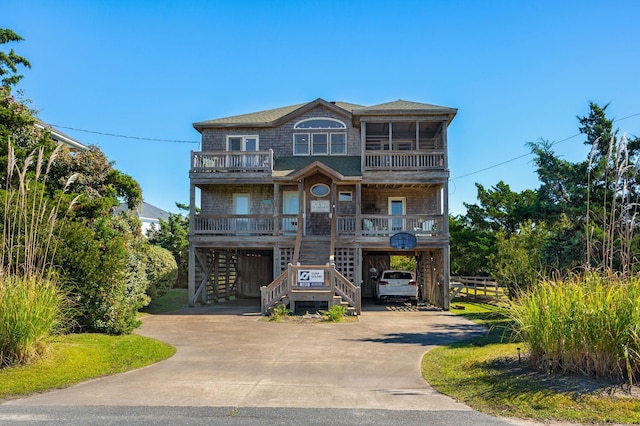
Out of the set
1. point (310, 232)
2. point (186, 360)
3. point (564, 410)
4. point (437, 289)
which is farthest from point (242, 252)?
point (564, 410)

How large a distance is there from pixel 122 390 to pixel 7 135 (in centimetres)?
1005

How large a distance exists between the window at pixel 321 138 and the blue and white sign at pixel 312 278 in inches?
310

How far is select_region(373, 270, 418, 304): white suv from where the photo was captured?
1923 cm

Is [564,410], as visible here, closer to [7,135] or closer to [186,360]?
[186,360]

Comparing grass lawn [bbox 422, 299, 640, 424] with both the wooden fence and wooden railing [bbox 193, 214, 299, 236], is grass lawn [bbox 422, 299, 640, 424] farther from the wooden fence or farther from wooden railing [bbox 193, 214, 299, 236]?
the wooden fence

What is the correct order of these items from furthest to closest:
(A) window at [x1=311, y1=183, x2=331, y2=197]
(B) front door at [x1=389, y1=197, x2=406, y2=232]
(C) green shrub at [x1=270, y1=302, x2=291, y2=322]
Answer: (B) front door at [x1=389, y1=197, x2=406, y2=232], (A) window at [x1=311, y1=183, x2=331, y2=197], (C) green shrub at [x1=270, y1=302, x2=291, y2=322]

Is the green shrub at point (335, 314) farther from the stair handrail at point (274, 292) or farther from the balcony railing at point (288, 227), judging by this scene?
the balcony railing at point (288, 227)

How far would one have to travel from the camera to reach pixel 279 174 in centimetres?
2009

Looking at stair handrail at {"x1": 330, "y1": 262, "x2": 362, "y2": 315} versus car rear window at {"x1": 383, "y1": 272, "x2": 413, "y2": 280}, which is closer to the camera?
stair handrail at {"x1": 330, "y1": 262, "x2": 362, "y2": 315}

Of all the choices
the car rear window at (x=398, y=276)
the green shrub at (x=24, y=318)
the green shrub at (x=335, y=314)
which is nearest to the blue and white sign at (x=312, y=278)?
the green shrub at (x=335, y=314)

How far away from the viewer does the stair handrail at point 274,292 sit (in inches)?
634

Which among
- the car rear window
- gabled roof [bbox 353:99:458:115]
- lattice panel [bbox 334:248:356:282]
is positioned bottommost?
the car rear window

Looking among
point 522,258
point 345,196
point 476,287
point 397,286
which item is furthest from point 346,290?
point 476,287

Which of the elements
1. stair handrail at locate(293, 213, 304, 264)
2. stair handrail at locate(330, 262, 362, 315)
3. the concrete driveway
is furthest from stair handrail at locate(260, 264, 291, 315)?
the concrete driveway
